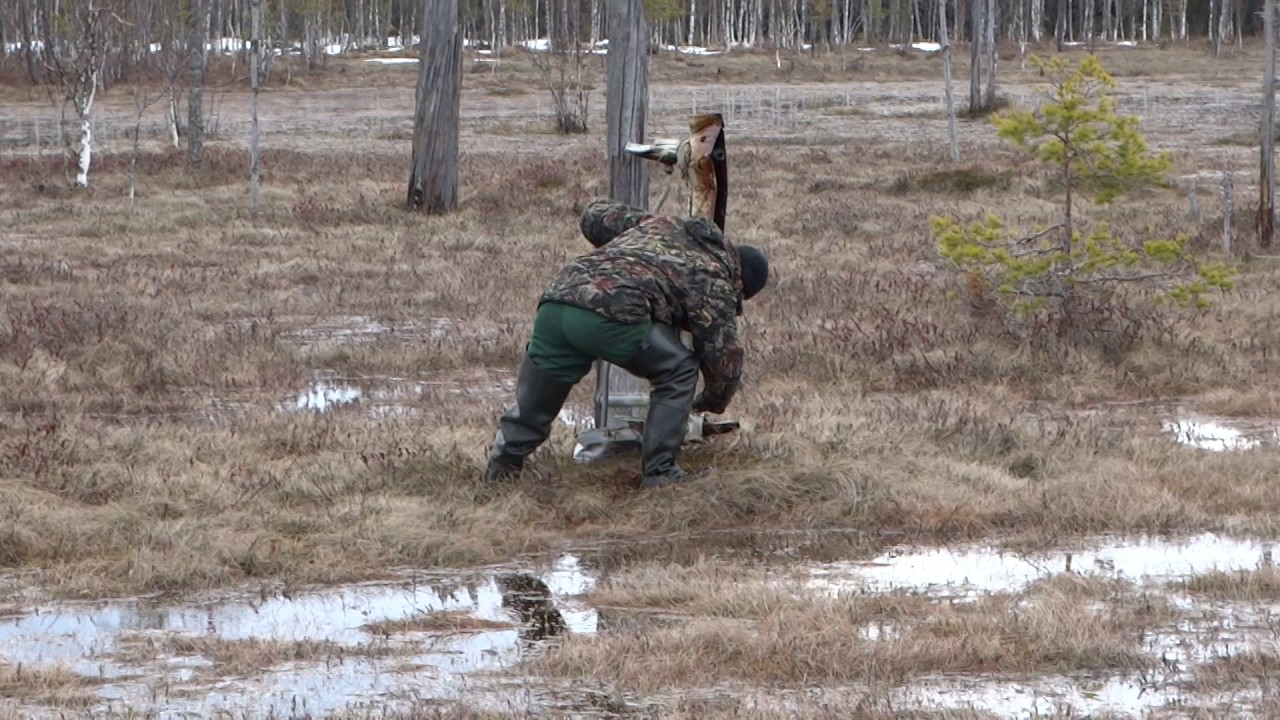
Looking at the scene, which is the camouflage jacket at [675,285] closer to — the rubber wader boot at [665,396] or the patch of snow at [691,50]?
the rubber wader boot at [665,396]

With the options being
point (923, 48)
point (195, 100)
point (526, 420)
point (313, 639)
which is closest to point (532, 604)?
point (313, 639)

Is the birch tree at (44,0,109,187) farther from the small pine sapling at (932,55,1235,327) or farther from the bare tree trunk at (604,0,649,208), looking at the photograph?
the bare tree trunk at (604,0,649,208)

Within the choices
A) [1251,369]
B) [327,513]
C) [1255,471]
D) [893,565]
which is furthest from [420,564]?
[1251,369]

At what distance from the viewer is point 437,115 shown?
70.3 ft

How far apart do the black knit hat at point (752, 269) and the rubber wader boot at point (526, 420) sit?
95 cm

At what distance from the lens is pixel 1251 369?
36.3 feet

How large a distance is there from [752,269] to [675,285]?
0.57 meters

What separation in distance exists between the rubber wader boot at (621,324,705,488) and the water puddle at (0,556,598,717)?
945mm

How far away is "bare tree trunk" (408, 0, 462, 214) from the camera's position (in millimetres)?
21000

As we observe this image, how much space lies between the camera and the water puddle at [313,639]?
5.04 metres

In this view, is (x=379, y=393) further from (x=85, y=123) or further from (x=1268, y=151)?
(x=85, y=123)

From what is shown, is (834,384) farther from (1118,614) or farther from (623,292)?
(1118,614)

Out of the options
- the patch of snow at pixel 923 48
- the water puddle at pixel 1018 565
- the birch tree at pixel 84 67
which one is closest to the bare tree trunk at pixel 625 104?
the water puddle at pixel 1018 565

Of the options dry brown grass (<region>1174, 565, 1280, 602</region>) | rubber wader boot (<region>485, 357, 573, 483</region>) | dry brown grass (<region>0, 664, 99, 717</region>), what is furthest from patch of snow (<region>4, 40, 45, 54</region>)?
dry brown grass (<region>1174, 565, 1280, 602</region>)
